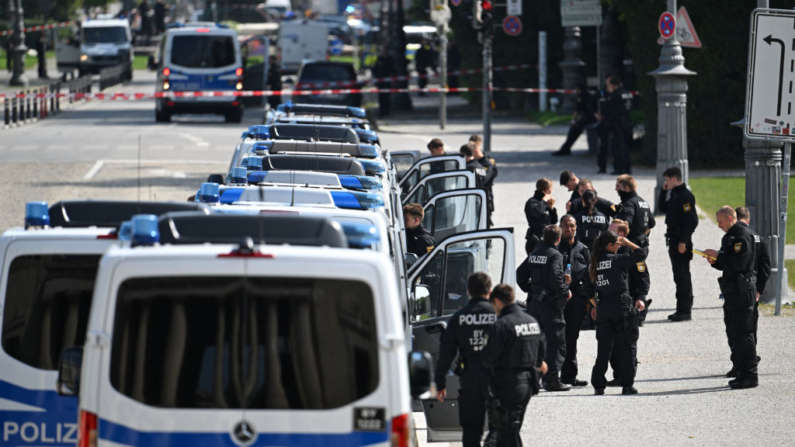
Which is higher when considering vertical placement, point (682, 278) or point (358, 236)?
point (358, 236)

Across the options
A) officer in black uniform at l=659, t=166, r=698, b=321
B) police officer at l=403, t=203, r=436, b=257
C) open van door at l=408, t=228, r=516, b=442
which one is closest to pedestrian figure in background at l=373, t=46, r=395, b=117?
officer in black uniform at l=659, t=166, r=698, b=321

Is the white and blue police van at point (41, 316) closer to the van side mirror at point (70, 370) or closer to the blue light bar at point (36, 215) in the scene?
the blue light bar at point (36, 215)

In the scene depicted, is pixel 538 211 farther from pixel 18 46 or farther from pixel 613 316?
pixel 18 46

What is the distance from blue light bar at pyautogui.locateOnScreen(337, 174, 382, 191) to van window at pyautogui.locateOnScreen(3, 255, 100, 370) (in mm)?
4027

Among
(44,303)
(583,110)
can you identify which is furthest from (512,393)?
(583,110)

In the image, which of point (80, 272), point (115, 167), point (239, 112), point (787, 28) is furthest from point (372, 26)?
point (80, 272)

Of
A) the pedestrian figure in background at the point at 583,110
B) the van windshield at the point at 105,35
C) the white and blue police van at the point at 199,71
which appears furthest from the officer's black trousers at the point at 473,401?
the van windshield at the point at 105,35

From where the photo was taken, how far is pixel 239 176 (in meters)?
10.4

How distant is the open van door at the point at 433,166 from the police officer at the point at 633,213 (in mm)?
3089

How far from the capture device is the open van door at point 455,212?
12.8 m

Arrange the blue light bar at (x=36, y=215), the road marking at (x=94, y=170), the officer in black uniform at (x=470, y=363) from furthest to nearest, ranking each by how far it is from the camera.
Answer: the road marking at (x=94, y=170) → the officer in black uniform at (x=470, y=363) → the blue light bar at (x=36, y=215)

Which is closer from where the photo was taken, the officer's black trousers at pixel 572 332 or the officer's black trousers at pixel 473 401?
the officer's black trousers at pixel 473 401

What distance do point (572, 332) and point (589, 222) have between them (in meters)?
1.96

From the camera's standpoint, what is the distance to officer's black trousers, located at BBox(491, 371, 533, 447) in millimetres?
7598
